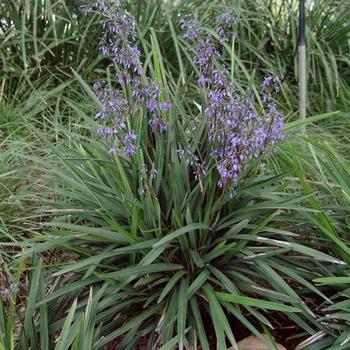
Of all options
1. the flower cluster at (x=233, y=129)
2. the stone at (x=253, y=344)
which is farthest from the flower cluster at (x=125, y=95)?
the stone at (x=253, y=344)

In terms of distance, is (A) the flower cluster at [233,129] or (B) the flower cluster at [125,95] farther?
(B) the flower cluster at [125,95]

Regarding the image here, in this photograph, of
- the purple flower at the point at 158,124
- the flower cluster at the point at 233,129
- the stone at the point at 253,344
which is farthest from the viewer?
the purple flower at the point at 158,124

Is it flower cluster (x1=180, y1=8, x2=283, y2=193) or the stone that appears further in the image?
the stone

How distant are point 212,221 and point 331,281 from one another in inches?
21.8

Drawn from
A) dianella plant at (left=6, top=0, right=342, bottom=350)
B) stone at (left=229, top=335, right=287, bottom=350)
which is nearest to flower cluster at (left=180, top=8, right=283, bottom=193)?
dianella plant at (left=6, top=0, right=342, bottom=350)

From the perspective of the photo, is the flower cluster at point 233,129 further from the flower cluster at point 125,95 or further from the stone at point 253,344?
the stone at point 253,344

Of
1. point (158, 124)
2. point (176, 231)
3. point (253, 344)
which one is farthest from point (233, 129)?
point (253, 344)

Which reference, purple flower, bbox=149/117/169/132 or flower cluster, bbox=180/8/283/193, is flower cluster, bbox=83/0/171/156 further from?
flower cluster, bbox=180/8/283/193

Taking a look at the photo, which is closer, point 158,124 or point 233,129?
point 233,129

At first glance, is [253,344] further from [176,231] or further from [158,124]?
[158,124]

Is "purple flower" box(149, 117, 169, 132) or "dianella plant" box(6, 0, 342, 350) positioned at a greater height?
"purple flower" box(149, 117, 169, 132)

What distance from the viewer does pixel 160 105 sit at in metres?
2.69

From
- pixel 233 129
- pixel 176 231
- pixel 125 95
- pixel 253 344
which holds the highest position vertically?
pixel 125 95

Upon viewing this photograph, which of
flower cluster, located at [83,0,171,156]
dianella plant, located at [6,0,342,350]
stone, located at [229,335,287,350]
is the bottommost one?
stone, located at [229,335,287,350]
